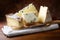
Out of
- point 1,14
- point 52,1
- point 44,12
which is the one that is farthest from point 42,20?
point 1,14

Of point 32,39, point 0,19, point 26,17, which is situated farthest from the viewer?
point 0,19

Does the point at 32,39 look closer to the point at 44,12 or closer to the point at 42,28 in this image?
the point at 42,28

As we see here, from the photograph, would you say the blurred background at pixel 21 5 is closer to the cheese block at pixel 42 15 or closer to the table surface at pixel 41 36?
the cheese block at pixel 42 15

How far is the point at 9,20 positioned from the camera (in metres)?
1.29

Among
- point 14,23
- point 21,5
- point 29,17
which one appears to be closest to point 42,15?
point 29,17

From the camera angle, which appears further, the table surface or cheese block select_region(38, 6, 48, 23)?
cheese block select_region(38, 6, 48, 23)

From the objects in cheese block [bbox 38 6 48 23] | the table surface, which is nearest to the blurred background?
cheese block [bbox 38 6 48 23]

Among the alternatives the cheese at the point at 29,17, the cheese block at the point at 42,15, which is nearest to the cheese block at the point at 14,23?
the cheese at the point at 29,17

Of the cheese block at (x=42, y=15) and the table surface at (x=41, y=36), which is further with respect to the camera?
the cheese block at (x=42, y=15)

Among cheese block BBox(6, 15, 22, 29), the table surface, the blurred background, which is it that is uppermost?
the blurred background

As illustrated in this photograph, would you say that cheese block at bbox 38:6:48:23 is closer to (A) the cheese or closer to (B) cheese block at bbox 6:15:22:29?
(A) the cheese

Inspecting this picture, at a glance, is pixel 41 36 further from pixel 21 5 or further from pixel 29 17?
pixel 21 5

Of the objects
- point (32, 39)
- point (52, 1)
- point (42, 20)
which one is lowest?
point (32, 39)

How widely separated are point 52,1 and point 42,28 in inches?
17.3
